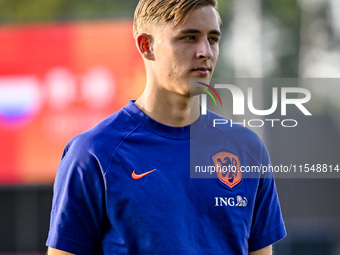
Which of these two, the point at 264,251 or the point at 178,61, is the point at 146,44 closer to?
the point at 178,61

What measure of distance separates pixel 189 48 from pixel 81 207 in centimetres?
69

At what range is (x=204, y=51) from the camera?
6.83ft

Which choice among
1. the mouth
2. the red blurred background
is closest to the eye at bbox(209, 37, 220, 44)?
the mouth

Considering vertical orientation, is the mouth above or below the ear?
below

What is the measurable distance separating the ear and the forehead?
0.16 meters

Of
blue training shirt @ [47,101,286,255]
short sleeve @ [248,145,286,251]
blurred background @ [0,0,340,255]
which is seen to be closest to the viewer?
blue training shirt @ [47,101,286,255]

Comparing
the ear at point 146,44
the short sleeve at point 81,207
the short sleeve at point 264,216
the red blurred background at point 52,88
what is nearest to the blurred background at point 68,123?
the red blurred background at point 52,88

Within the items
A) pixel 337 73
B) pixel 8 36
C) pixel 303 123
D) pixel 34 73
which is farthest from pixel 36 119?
pixel 337 73

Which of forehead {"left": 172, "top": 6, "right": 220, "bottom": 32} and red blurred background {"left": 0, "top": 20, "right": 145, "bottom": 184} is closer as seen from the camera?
forehead {"left": 172, "top": 6, "right": 220, "bottom": 32}

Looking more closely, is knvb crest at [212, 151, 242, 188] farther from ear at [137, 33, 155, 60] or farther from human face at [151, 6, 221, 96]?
ear at [137, 33, 155, 60]

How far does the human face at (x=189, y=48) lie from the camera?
6.87 feet

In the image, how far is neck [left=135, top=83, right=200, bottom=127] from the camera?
86.3 inches

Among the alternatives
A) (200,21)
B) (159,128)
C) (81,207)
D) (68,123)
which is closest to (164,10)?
(200,21)

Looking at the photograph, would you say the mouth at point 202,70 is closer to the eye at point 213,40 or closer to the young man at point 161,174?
the young man at point 161,174
